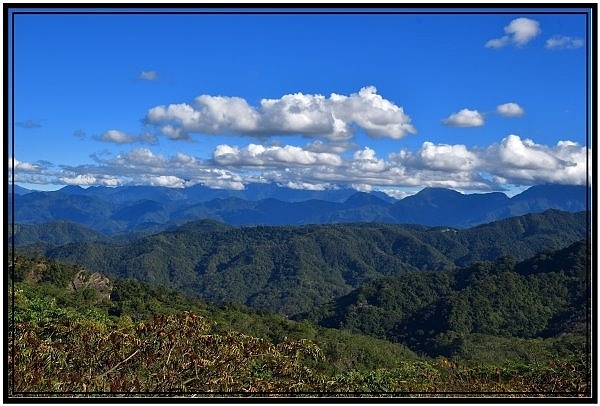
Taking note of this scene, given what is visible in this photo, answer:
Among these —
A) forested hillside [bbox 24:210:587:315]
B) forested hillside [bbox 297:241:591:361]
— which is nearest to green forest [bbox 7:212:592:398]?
forested hillside [bbox 297:241:591:361]

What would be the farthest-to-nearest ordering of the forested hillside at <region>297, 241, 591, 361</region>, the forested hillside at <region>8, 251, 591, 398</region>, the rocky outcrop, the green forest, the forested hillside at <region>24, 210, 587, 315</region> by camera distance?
the forested hillside at <region>24, 210, 587, 315</region>, the forested hillside at <region>297, 241, 591, 361</region>, the rocky outcrop, the green forest, the forested hillside at <region>8, 251, 591, 398</region>

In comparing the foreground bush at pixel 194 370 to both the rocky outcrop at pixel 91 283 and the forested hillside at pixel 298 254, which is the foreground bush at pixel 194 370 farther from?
the forested hillside at pixel 298 254

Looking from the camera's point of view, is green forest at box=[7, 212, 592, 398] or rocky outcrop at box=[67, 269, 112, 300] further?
rocky outcrop at box=[67, 269, 112, 300]

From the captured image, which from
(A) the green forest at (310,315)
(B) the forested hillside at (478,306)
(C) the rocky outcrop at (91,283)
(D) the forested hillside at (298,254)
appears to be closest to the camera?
(A) the green forest at (310,315)

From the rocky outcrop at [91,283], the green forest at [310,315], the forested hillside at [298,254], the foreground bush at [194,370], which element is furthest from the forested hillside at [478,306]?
the foreground bush at [194,370]

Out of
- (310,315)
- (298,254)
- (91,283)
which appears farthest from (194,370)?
(298,254)

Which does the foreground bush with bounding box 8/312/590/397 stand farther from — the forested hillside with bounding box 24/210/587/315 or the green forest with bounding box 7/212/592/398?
the forested hillside with bounding box 24/210/587/315
